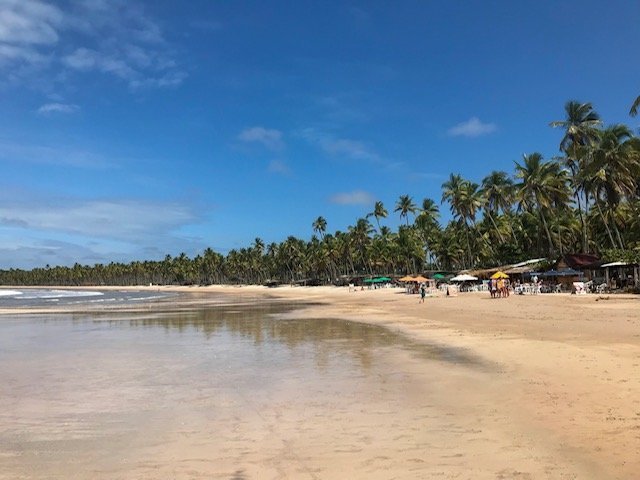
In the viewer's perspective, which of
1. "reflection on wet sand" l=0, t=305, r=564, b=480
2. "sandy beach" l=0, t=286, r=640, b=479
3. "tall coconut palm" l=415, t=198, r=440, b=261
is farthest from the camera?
"tall coconut palm" l=415, t=198, r=440, b=261

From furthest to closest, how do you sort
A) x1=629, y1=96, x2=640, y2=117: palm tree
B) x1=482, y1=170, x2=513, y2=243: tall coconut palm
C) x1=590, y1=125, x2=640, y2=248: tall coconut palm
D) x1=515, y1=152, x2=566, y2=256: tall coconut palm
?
x1=482, y1=170, x2=513, y2=243: tall coconut palm → x1=515, y1=152, x2=566, y2=256: tall coconut palm → x1=590, y1=125, x2=640, y2=248: tall coconut palm → x1=629, y1=96, x2=640, y2=117: palm tree

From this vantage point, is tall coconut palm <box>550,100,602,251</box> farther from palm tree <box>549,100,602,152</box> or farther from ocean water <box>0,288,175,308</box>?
ocean water <box>0,288,175,308</box>

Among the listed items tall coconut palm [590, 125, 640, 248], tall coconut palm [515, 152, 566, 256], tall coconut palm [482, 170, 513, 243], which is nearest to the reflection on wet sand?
tall coconut palm [590, 125, 640, 248]

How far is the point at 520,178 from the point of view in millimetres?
52094

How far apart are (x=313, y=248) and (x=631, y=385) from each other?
337 ft

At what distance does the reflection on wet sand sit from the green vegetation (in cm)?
2561

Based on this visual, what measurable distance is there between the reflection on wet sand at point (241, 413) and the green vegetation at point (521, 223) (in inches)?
1008

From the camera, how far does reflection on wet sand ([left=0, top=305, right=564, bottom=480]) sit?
229 inches

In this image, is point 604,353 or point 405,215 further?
point 405,215

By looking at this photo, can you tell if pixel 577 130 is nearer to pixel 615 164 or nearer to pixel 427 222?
pixel 615 164

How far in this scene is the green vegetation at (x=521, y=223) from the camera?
132ft

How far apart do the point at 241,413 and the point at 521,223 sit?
6125 cm

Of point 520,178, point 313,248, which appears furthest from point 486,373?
point 313,248

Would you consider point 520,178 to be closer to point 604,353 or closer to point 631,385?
point 604,353
